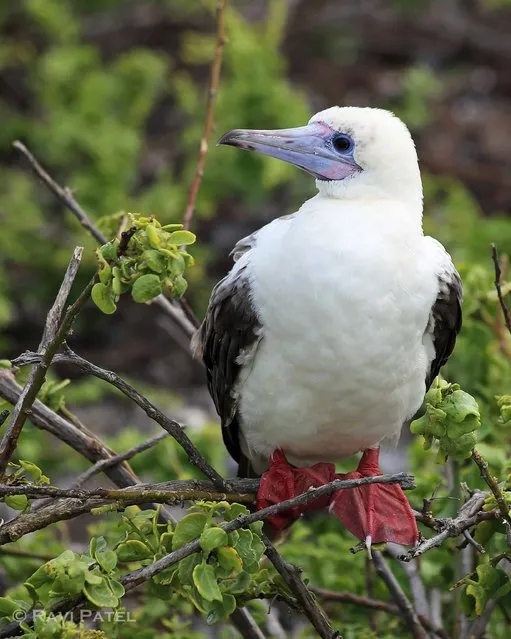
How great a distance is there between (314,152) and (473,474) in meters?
0.98

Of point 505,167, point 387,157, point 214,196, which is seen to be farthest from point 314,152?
point 505,167

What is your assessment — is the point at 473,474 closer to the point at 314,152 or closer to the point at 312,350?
the point at 312,350

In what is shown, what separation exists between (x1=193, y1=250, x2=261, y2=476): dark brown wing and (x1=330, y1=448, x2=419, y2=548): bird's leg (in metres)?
0.37

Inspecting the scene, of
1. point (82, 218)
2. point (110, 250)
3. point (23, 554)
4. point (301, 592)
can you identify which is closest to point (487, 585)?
point (301, 592)

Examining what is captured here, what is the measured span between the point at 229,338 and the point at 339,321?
40cm

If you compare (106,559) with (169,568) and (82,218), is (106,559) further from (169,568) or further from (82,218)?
(82,218)

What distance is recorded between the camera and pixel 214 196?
5727 millimetres

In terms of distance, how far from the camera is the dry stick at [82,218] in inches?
124

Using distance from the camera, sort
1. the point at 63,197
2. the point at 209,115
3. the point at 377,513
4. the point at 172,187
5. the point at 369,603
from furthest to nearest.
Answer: the point at 172,187 → the point at 209,115 → the point at 63,197 → the point at 369,603 → the point at 377,513

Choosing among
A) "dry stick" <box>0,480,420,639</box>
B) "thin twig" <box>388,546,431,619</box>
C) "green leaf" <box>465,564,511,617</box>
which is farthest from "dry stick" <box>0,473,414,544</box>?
"thin twig" <box>388,546,431,619</box>

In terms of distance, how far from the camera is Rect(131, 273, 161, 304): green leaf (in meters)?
2.14

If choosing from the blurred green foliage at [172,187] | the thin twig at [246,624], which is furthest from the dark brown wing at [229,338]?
the thin twig at [246,624]

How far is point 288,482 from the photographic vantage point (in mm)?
3020

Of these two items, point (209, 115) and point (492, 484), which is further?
point (209, 115)
